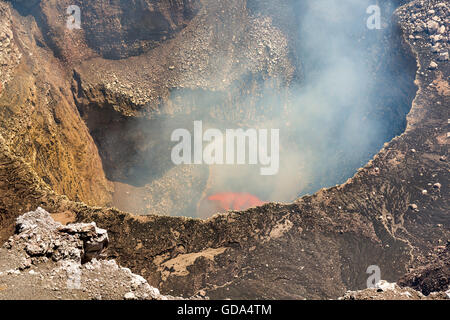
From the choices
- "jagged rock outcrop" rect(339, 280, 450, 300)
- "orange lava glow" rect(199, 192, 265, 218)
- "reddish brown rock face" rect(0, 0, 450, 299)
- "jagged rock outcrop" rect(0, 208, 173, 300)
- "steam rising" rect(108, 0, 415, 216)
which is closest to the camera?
"jagged rock outcrop" rect(0, 208, 173, 300)

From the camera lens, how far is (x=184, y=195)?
22.9m

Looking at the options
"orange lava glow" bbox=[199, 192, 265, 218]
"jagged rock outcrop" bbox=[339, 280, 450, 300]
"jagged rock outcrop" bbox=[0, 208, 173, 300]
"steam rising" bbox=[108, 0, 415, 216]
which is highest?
"steam rising" bbox=[108, 0, 415, 216]

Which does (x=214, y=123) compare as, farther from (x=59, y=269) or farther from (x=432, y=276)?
(x=59, y=269)

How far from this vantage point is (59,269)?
Result: 951 centimetres

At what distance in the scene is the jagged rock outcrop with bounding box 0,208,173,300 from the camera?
8789 millimetres

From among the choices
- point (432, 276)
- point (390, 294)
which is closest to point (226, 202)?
point (432, 276)

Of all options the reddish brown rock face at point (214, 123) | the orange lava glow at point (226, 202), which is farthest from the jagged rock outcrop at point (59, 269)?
the orange lava glow at point (226, 202)

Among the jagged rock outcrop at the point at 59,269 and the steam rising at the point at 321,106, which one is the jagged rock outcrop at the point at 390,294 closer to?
the jagged rock outcrop at the point at 59,269

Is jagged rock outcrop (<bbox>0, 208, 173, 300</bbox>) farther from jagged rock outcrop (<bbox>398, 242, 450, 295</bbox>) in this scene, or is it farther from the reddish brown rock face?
jagged rock outcrop (<bbox>398, 242, 450, 295</bbox>)

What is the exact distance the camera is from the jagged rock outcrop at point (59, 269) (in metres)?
8.79

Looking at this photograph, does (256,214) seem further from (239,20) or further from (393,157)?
(239,20)

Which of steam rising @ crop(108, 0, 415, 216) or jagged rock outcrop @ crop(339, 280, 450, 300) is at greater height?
steam rising @ crop(108, 0, 415, 216)

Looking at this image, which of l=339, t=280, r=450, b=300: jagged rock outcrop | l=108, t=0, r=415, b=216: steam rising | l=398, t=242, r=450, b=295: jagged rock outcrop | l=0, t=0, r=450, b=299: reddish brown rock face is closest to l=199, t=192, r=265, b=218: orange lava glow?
l=0, t=0, r=450, b=299: reddish brown rock face

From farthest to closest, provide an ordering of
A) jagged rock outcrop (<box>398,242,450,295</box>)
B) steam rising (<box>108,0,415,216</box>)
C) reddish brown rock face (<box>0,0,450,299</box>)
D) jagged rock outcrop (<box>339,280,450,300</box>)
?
steam rising (<box>108,0,415,216</box>), reddish brown rock face (<box>0,0,450,299</box>), jagged rock outcrop (<box>398,242,450,295</box>), jagged rock outcrop (<box>339,280,450,300</box>)
